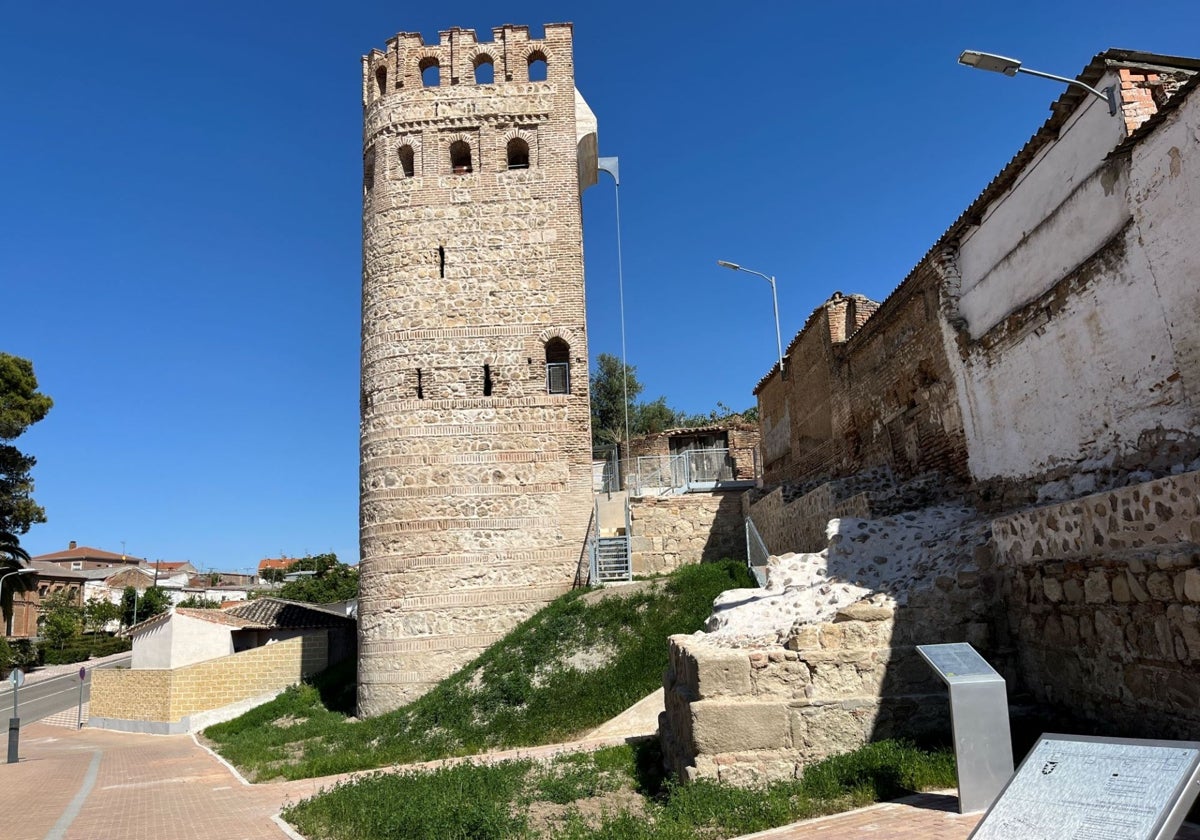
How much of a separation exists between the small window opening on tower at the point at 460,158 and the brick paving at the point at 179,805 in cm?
1175

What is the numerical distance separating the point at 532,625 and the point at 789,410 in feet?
26.3

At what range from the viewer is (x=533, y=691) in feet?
40.4

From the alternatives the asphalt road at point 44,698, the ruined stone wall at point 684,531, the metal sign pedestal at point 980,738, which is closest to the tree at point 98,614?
the asphalt road at point 44,698

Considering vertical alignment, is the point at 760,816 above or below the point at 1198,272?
below

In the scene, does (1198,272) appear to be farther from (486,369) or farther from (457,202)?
(457,202)

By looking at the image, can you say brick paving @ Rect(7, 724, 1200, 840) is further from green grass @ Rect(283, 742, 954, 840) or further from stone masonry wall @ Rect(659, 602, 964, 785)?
stone masonry wall @ Rect(659, 602, 964, 785)

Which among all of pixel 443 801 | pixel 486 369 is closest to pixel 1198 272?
pixel 443 801

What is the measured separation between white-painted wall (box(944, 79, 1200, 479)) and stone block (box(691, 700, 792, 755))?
12.7 feet

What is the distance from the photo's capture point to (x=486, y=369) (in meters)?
15.9

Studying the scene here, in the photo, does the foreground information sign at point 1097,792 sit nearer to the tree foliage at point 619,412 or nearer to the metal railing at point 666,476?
the metal railing at point 666,476

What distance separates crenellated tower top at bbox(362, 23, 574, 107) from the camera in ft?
56.3

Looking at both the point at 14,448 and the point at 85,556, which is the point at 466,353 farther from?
the point at 85,556

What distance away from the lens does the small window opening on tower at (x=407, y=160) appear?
1694 centimetres

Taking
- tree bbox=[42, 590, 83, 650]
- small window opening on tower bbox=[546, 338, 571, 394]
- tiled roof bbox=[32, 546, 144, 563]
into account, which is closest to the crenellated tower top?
small window opening on tower bbox=[546, 338, 571, 394]
